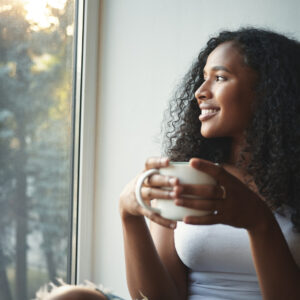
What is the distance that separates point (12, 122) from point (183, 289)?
716mm

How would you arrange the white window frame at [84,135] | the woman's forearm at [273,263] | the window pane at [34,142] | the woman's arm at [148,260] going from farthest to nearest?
the white window frame at [84,135] → the window pane at [34,142] → the woman's arm at [148,260] → the woman's forearm at [273,263]

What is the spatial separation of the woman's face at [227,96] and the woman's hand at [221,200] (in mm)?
396

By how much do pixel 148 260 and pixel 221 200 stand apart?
0.40 m

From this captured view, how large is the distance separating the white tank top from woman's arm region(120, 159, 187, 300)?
0.06 m

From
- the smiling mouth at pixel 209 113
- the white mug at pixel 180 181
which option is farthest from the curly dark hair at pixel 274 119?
the white mug at pixel 180 181

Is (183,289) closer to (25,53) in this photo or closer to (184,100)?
(184,100)

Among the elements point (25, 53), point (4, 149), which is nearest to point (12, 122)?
point (4, 149)

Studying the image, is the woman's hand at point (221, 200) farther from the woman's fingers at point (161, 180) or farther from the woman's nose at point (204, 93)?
the woman's nose at point (204, 93)

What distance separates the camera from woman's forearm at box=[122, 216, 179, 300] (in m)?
1.01

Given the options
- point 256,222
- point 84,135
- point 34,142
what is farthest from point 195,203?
point 84,135

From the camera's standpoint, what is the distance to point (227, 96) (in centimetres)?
111

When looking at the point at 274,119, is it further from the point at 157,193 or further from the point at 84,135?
the point at 84,135

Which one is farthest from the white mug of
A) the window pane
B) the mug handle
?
the window pane

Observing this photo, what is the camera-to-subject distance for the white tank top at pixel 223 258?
1.08m
